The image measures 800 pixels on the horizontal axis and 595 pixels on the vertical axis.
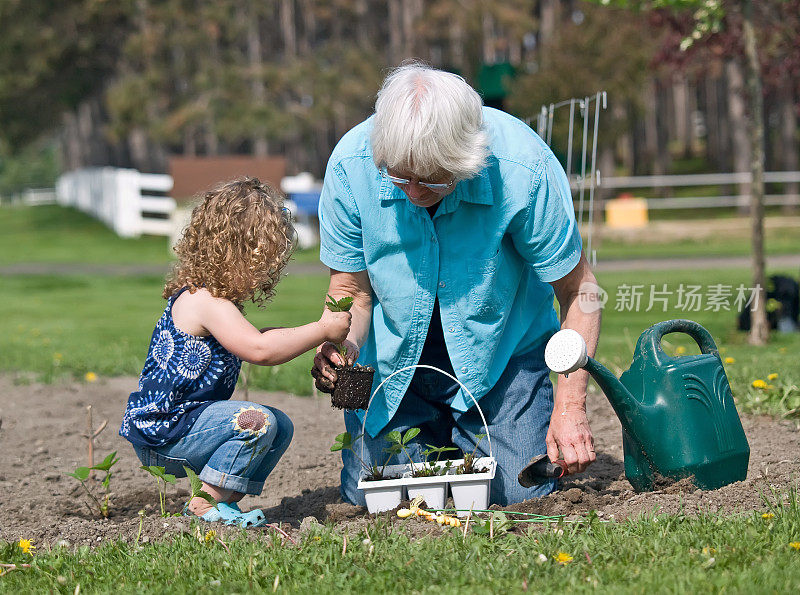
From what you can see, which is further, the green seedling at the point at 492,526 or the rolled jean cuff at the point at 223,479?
the rolled jean cuff at the point at 223,479

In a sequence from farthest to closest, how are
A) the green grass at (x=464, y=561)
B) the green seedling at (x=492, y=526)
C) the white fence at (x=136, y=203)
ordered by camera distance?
1. the white fence at (x=136, y=203)
2. the green seedling at (x=492, y=526)
3. the green grass at (x=464, y=561)

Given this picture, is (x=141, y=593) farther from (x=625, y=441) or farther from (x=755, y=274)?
(x=755, y=274)

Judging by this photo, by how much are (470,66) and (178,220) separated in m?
11.6

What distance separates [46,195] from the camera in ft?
190

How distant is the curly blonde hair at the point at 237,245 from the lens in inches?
126

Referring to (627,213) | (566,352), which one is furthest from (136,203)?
(566,352)

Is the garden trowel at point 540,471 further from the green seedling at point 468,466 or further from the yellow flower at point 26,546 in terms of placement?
the yellow flower at point 26,546

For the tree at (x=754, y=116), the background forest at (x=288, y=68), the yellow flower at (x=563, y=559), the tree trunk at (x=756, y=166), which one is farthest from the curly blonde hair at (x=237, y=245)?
the background forest at (x=288, y=68)

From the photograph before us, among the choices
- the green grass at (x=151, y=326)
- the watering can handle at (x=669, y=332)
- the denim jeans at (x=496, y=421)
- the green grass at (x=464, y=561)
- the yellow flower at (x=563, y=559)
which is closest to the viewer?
the green grass at (x=464, y=561)

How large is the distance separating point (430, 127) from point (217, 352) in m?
1.09

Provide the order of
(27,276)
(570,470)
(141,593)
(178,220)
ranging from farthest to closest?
(178,220), (27,276), (570,470), (141,593)

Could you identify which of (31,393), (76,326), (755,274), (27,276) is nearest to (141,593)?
(31,393)

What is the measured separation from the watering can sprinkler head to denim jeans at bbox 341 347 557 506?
Result: 64cm

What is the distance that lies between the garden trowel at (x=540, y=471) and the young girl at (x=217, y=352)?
2.34 ft
